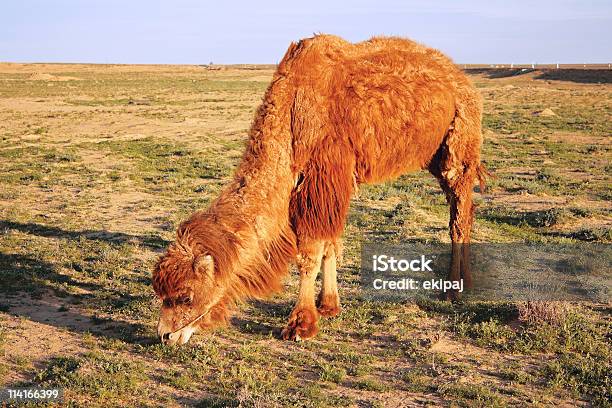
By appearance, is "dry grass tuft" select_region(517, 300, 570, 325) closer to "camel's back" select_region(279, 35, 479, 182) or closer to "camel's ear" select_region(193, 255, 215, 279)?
"camel's back" select_region(279, 35, 479, 182)

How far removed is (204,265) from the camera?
5.18 m

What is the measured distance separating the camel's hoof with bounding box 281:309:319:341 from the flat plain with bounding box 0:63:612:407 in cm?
11

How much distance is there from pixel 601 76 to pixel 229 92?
45.7m

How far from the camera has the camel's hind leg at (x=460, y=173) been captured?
24.8 feet

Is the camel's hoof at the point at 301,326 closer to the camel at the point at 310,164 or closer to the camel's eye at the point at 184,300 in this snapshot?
the camel at the point at 310,164

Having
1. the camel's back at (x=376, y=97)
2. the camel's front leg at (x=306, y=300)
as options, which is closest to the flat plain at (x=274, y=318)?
the camel's front leg at (x=306, y=300)

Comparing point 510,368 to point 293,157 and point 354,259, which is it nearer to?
point 293,157

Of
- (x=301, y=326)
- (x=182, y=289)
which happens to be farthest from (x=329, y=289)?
(x=182, y=289)

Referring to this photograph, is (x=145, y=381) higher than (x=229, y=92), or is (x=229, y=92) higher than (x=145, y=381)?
(x=229, y=92)

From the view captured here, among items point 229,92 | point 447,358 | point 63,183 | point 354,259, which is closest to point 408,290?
point 354,259

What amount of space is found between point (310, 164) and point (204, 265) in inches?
65.1

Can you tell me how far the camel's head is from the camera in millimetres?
5119

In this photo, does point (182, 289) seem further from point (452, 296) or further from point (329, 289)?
point (452, 296)

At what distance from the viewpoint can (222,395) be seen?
205 inches
